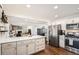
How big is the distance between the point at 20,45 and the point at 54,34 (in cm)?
255

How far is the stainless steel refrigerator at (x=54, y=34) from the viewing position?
4.48 meters

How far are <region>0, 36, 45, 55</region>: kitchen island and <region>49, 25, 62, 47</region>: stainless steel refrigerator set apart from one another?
126 centimetres

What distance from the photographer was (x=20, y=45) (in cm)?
272

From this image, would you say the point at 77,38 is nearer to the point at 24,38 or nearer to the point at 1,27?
the point at 24,38

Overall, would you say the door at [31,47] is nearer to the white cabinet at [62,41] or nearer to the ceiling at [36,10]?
the ceiling at [36,10]

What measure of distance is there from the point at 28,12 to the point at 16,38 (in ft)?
3.15

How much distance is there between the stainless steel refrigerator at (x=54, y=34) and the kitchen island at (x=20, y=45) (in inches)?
49.5

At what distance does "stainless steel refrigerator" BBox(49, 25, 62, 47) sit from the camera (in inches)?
177

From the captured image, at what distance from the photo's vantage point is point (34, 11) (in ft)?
8.55

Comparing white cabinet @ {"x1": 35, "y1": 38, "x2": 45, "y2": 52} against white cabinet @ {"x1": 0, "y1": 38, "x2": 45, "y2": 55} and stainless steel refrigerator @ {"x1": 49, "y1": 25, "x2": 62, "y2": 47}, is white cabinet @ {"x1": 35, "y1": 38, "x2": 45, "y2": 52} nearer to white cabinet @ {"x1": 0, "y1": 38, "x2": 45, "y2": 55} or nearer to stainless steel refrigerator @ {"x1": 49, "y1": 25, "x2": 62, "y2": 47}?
white cabinet @ {"x1": 0, "y1": 38, "x2": 45, "y2": 55}

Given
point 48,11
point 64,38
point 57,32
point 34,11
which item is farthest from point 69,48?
point 34,11

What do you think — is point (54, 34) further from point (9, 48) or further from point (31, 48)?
point (9, 48)

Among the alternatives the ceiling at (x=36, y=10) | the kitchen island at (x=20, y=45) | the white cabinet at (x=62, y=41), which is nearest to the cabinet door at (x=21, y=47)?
the kitchen island at (x=20, y=45)

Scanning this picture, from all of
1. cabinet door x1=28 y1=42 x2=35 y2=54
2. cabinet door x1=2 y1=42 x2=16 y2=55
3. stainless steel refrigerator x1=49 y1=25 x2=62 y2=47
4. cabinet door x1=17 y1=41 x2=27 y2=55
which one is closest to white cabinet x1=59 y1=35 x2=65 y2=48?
stainless steel refrigerator x1=49 y1=25 x2=62 y2=47
